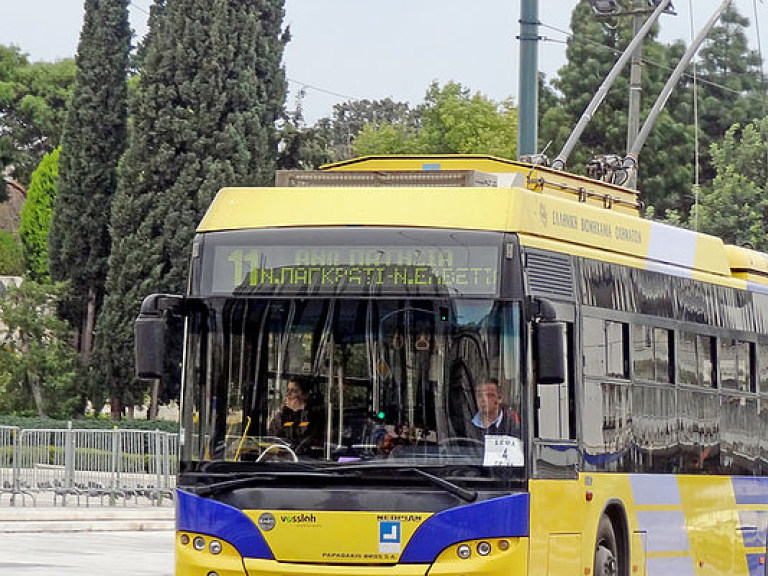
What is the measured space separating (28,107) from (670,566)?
69752 mm

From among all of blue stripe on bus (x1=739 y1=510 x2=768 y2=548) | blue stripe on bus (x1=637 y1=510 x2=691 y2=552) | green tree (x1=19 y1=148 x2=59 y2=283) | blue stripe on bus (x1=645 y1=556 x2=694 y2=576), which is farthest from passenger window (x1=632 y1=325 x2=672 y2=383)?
green tree (x1=19 y1=148 x2=59 y2=283)

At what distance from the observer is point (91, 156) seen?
5497 cm

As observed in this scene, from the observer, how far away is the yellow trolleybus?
38.7 feet

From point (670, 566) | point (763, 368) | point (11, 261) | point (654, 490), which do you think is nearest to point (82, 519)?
point (763, 368)

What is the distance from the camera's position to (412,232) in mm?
12297

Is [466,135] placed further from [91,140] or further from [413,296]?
[413,296]

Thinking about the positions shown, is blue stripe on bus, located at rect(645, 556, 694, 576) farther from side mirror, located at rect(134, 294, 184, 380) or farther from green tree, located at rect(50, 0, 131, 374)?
green tree, located at rect(50, 0, 131, 374)

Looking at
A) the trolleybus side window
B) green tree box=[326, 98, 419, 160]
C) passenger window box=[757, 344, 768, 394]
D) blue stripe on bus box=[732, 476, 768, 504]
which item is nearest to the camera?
the trolleybus side window

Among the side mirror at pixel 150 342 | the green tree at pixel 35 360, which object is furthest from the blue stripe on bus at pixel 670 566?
the green tree at pixel 35 360

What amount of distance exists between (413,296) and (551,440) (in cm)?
132

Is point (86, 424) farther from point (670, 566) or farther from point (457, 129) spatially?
point (670, 566)

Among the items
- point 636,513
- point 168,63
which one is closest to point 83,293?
point 168,63

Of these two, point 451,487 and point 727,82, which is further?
point 727,82

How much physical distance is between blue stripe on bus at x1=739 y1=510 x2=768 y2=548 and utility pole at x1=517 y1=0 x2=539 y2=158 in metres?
4.26
